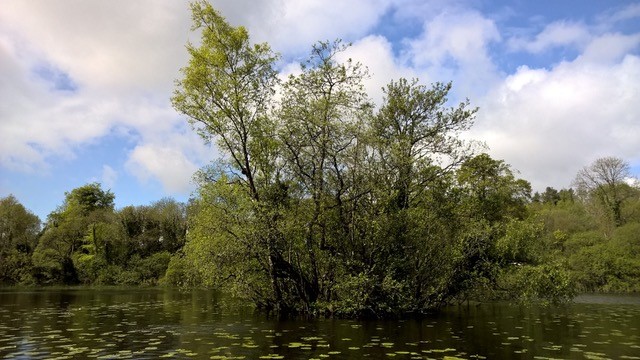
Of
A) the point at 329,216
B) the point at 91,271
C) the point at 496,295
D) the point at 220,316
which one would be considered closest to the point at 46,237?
the point at 91,271

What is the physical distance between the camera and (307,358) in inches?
523

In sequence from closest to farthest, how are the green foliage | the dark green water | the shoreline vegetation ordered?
the dark green water < the shoreline vegetation < the green foliage

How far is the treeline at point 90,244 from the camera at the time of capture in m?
72.6

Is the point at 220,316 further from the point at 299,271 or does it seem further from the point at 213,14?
the point at 213,14

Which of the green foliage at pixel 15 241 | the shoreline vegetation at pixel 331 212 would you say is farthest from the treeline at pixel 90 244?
the shoreline vegetation at pixel 331 212

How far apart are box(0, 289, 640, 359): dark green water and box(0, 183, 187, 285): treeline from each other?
1921 inches

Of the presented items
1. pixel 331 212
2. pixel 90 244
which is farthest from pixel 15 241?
pixel 331 212

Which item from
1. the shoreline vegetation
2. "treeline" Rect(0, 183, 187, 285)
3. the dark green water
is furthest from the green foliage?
the shoreline vegetation

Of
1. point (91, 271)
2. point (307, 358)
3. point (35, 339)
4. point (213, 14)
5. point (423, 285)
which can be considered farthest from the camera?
point (91, 271)

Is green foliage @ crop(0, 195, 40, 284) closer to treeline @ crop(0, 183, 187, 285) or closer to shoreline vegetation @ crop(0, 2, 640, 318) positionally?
treeline @ crop(0, 183, 187, 285)

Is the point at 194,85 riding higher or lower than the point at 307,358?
higher

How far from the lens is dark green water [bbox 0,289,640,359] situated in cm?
1425

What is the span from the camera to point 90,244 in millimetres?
79188

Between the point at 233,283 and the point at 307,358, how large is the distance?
12456mm
